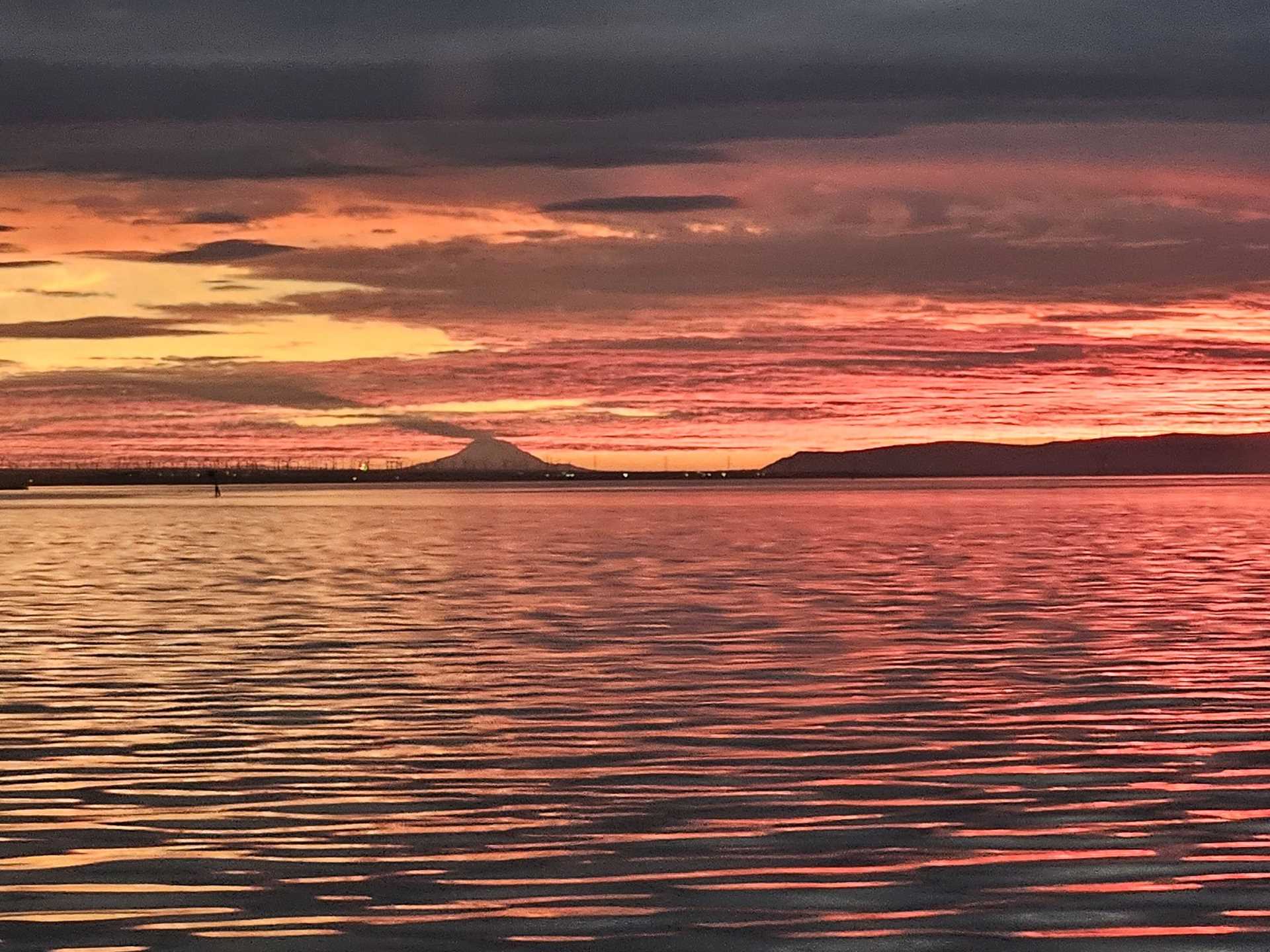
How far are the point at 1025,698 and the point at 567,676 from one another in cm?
767

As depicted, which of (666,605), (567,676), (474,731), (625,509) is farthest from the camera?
(625,509)

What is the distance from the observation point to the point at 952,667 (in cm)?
3541

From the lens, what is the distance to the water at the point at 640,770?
15.8 m

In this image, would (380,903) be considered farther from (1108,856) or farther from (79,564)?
(79,564)

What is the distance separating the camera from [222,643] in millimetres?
41344

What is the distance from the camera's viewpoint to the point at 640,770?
23531 mm

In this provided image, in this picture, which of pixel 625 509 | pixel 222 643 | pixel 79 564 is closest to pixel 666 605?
pixel 222 643

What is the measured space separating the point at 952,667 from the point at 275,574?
38862 millimetres

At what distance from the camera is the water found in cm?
1579

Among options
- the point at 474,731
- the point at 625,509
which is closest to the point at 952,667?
the point at 474,731

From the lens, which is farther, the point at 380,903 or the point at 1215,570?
the point at 1215,570

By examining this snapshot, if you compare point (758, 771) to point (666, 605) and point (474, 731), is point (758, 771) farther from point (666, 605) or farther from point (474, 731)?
point (666, 605)

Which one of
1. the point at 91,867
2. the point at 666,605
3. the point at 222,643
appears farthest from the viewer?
the point at 666,605

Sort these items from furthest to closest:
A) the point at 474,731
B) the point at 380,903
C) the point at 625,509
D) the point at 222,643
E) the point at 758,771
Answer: the point at 625,509 < the point at 222,643 < the point at 474,731 < the point at 758,771 < the point at 380,903
